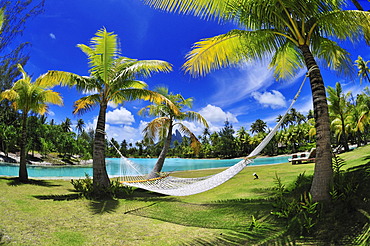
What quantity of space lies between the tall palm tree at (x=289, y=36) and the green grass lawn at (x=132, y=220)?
3.58 feet

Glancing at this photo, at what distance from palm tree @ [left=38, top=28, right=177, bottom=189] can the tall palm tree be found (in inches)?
74.8

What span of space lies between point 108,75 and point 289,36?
12.5ft

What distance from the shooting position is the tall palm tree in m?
2.67

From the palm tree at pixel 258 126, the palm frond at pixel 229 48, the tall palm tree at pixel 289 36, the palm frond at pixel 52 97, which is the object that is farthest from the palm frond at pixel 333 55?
the palm tree at pixel 258 126

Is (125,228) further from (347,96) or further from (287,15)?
(347,96)

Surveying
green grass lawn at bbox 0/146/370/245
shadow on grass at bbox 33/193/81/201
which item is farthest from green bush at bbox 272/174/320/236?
shadow on grass at bbox 33/193/81/201

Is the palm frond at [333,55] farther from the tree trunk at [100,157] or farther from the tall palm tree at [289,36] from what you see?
the tree trunk at [100,157]

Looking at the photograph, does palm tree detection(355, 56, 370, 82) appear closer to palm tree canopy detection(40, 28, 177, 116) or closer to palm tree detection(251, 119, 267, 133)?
palm tree canopy detection(40, 28, 177, 116)

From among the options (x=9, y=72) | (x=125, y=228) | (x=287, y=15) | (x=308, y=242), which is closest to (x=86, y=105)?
(x=9, y=72)

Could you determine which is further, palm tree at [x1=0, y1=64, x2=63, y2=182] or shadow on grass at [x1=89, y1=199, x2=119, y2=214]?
palm tree at [x1=0, y1=64, x2=63, y2=182]

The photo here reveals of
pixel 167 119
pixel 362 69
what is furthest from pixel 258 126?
pixel 167 119

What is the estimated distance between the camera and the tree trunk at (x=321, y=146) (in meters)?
2.60

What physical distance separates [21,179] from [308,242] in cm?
705

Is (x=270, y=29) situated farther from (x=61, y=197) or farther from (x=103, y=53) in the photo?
(x=61, y=197)
